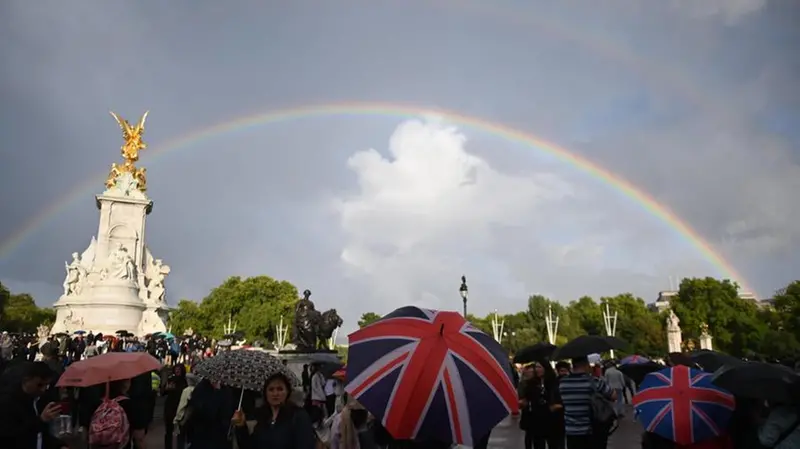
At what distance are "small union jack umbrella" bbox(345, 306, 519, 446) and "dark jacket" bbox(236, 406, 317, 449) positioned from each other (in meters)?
0.65

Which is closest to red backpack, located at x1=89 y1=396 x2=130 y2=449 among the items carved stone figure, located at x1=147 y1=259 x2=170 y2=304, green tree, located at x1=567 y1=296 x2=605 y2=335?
carved stone figure, located at x1=147 y1=259 x2=170 y2=304

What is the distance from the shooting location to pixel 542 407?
810cm

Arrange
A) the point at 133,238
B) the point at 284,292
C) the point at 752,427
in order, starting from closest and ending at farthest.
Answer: the point at 752,427
the point at 133,238
the point at 284,292

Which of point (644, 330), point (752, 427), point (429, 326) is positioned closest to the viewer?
point (429, 326)

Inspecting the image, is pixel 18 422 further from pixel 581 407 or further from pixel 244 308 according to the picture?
pixel 244 308

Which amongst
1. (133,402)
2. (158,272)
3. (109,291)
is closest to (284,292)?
(158,272)

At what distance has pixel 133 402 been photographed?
675 centimetres

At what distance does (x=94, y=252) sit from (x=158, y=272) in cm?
589

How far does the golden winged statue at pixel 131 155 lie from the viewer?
59750 millimetres

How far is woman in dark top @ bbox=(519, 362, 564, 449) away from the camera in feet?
25.8

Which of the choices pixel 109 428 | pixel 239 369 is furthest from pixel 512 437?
pixel 109 428

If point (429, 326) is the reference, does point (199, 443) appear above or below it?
below

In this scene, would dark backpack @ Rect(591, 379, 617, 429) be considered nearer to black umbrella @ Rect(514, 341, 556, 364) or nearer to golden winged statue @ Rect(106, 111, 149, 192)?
black umbrella @ Rect(514, 341, 556, 364)

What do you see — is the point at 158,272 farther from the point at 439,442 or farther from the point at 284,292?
the point at 439,442
